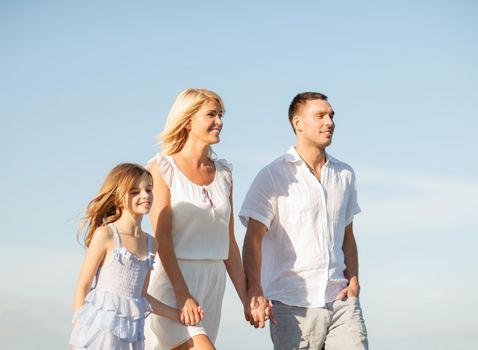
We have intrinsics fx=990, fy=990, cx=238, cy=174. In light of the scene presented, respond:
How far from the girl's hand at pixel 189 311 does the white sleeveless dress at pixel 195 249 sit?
9cm

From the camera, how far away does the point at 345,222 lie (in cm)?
845

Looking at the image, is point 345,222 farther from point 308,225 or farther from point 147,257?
point 147,257

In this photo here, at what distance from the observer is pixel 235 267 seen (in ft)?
25.3

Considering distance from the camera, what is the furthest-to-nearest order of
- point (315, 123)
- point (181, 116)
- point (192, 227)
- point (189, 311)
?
point (315, 123)
point (181, 116)
point (192, 227)
point (189, 311)

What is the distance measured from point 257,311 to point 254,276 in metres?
0.35

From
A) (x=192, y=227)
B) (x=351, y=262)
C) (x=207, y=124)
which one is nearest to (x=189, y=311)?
(x=192, y=227)

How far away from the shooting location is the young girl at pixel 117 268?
22.3ft

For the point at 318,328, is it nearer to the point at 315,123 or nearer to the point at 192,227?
the point at 192,227

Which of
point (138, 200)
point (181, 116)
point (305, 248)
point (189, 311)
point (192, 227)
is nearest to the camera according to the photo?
point (138, 200)

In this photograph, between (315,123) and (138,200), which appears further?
(315,123)

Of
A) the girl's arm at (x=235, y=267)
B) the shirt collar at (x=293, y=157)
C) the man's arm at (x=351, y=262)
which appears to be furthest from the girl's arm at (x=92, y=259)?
the man's arm at (x=351, y=262)

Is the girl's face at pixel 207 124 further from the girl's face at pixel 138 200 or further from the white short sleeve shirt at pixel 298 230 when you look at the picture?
the white short sleeve shirt at pixel 298 230

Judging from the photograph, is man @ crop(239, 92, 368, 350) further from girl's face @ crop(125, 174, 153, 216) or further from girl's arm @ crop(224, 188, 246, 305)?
girl's face @ crop(125, 174, 153, 216)

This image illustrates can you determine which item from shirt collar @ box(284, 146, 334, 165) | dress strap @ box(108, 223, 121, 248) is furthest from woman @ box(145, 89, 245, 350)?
shirt collar @ box(284, 146, 334, 165)
